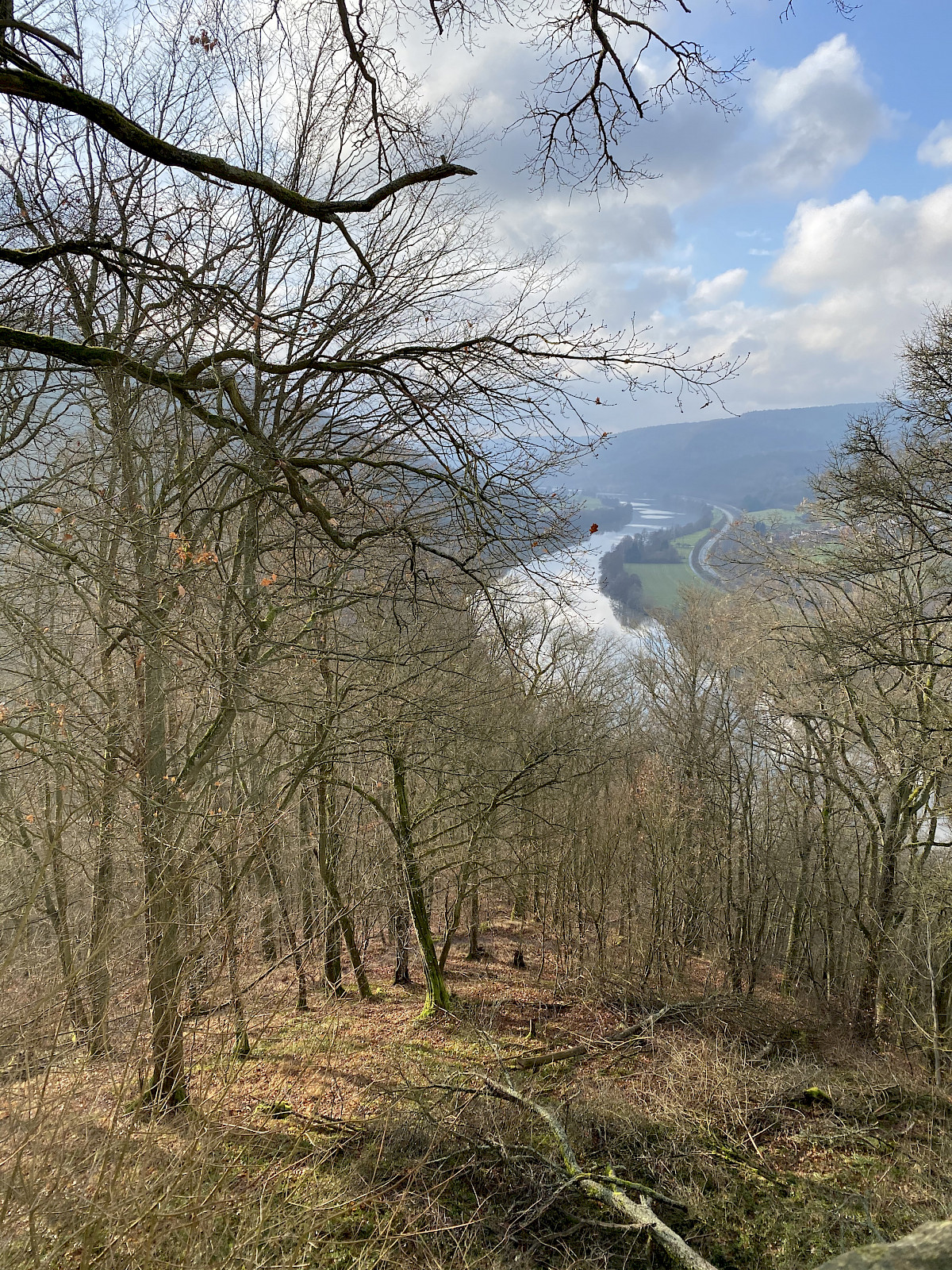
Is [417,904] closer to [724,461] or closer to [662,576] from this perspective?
[662,576]

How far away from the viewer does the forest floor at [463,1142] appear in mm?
2936

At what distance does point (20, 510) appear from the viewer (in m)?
6.64

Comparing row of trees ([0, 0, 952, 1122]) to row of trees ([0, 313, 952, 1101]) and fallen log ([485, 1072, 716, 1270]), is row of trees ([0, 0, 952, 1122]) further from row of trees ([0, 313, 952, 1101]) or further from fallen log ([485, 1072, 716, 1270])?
fallen log ([485, 1072, 716, 1270])

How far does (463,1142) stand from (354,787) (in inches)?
176

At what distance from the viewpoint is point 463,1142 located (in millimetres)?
7117

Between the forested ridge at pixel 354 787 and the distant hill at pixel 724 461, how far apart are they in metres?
60.4

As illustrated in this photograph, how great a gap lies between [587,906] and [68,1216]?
44.6ft

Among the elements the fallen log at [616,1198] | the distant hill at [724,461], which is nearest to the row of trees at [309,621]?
the fallen log at [616,1198]

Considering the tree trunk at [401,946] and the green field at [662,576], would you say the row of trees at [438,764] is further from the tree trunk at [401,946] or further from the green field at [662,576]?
the green field at [662,576]

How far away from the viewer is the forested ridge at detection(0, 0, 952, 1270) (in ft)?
12.1

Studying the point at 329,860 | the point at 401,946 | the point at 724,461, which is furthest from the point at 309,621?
the point at 724,461

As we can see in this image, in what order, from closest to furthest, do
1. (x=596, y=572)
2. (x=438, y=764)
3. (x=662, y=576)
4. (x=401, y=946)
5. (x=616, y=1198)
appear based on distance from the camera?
(x=596, y=572), (x=616, y=1198), (x=438, y=764), (x=401, y=946), (x=662, y=576)

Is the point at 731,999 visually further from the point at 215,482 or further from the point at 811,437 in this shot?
the point at 811,437

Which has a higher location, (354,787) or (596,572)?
(596,572)
